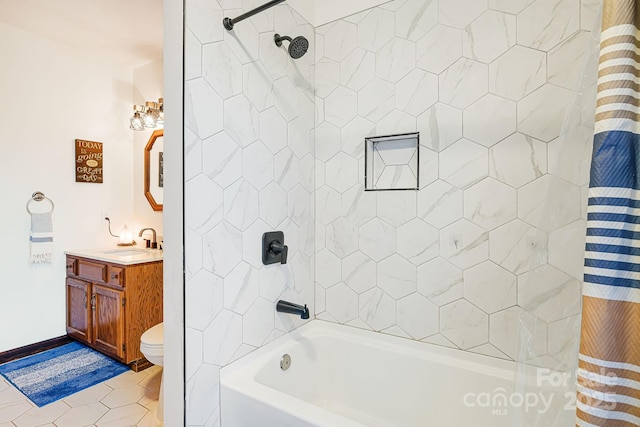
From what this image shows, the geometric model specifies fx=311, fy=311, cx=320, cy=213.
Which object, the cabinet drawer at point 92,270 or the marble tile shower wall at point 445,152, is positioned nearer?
the marble tile shower wall at point 445,152

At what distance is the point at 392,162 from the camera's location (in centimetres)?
165

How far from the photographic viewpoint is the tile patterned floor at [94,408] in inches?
73.6

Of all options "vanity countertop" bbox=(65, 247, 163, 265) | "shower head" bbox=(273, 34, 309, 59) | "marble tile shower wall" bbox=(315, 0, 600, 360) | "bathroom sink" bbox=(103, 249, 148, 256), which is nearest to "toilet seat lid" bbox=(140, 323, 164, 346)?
"vanity countertop" bbox=(65, 247, 163, 265)

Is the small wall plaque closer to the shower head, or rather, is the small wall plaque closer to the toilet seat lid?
the toilet seat lid

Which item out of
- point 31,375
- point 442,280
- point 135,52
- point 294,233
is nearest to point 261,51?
point 294,233

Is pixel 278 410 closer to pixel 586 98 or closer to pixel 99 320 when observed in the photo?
pixel 586 98

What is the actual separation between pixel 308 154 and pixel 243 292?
2.80 feet

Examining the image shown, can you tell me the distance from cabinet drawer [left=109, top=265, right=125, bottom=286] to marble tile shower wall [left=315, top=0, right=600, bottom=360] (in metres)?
Answer: 1.72

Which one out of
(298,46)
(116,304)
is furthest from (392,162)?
(116,304)

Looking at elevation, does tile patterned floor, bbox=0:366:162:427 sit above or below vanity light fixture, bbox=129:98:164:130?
below

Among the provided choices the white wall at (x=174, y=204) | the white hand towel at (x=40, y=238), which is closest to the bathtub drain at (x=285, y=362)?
the white wall at (x=174, y=204)

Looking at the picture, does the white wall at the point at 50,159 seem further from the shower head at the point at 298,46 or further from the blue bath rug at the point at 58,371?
the shower head at the point at 298,46

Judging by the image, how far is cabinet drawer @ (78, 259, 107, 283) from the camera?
2.59 m

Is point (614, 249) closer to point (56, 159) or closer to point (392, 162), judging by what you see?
point (392, 162)
